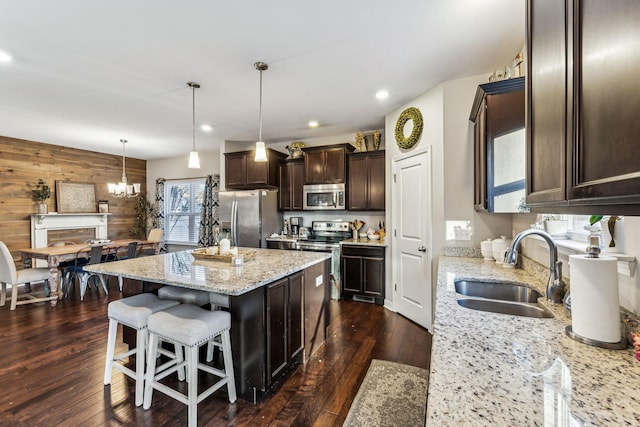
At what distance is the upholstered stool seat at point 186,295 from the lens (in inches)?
90.9

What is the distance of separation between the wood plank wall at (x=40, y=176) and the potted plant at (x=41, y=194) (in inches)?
2.4

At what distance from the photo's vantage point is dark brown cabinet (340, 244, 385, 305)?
4.09m

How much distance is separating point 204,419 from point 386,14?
2.97 m

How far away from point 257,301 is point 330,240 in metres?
2.79

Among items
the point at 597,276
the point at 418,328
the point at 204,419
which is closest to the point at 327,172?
the point at 418,328

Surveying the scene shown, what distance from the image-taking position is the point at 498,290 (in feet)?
6.46

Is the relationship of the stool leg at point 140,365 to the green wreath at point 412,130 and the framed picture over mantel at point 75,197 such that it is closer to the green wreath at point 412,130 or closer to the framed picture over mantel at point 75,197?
the green wreath at point 412,130

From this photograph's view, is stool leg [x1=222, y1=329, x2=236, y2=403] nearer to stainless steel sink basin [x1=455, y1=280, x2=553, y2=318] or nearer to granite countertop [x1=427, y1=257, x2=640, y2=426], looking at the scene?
granite countertop [x1=427, y1=257, x2=640, y2=426]

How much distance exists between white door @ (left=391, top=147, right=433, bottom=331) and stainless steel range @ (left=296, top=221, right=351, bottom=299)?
901 millimetres

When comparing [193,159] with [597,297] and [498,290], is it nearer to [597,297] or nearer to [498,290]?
[498,290]

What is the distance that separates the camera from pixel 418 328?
3279 millimetres

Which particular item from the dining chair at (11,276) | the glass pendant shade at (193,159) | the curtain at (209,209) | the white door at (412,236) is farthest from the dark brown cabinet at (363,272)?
the dining chair at (11,276)

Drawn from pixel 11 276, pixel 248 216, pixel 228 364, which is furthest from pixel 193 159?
pixel 11 276

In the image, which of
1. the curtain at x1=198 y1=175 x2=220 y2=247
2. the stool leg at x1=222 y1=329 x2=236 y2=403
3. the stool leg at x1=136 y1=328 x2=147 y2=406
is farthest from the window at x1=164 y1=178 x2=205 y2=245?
the stool leg at x1=222 y1=329 x2=236 y2=403
